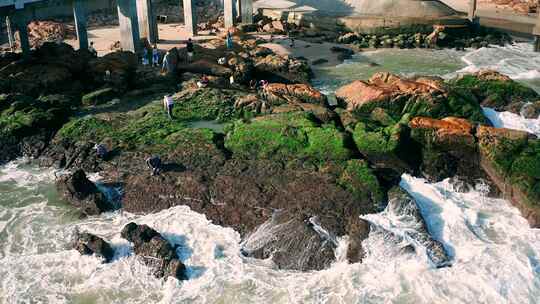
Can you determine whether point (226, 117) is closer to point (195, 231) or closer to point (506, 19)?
point (195, 231)

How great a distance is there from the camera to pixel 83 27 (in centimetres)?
3419

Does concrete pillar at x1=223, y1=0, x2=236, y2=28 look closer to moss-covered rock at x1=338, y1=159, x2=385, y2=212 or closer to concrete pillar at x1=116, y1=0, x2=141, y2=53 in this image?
concrete pillar at x1=116, y1=0, x2=141, y2=53

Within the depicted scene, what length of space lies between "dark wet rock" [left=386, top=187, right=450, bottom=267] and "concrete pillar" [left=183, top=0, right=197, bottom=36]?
26.8m

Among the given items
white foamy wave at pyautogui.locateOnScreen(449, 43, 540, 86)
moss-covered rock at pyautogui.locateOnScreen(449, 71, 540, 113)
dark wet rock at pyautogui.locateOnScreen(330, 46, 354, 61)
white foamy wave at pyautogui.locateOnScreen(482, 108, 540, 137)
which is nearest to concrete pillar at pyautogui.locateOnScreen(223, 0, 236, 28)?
dark wet rock at pyautogui.locateOnScreen(330, 46, 354, 61)

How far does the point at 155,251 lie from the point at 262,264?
3318 millimetres

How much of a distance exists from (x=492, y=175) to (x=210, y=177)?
1053cm

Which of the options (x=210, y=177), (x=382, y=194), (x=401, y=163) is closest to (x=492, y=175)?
(x=401, y=163)

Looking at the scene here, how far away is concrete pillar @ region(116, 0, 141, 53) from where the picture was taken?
112ft

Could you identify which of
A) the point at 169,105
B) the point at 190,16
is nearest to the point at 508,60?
the point at 190,16

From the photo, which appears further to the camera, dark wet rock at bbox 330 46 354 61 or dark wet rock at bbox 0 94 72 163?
dark wet rock at bbox 330 46 354 61

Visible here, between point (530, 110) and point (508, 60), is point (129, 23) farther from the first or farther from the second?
A: point (508, 60)

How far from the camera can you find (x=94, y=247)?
1733 cm

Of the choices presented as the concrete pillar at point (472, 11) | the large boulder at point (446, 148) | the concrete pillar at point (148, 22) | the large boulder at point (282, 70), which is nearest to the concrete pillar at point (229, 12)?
the concrete pillar at point (148, 22)

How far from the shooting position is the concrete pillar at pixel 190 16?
41281mm
